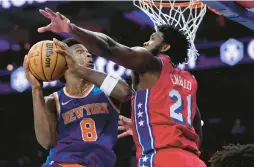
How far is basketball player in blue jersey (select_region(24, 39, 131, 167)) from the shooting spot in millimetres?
3713

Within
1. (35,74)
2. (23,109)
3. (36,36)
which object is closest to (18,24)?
(36,36)

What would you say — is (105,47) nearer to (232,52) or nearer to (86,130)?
(86,130)

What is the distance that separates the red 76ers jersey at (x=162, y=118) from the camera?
10.9ft

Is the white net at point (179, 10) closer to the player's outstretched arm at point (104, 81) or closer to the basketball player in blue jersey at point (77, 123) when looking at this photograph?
the basketball player in blue jersey at point (77, 123)

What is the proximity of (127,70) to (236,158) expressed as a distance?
5663mm

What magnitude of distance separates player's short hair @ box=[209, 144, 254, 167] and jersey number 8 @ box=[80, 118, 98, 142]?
1.48 metres

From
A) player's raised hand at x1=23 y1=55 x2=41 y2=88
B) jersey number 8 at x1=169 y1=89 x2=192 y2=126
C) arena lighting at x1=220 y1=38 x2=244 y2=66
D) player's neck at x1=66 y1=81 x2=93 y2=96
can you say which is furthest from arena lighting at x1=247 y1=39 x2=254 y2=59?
player's raised hand at x1=23 y1=55 x2=41 y2=88

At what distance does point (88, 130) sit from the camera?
12.3 feet

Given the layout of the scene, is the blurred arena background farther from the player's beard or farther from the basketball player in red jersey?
the basketball player in red jersey

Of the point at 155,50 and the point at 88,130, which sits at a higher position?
the point at 155,50

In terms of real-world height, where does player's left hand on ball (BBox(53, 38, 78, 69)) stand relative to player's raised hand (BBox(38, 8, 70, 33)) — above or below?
below

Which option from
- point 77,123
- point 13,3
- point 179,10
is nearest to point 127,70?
point 13,3

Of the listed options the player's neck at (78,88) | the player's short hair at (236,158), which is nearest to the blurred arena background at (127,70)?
the player's neck at (78,88)

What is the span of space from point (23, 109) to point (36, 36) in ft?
4.56
